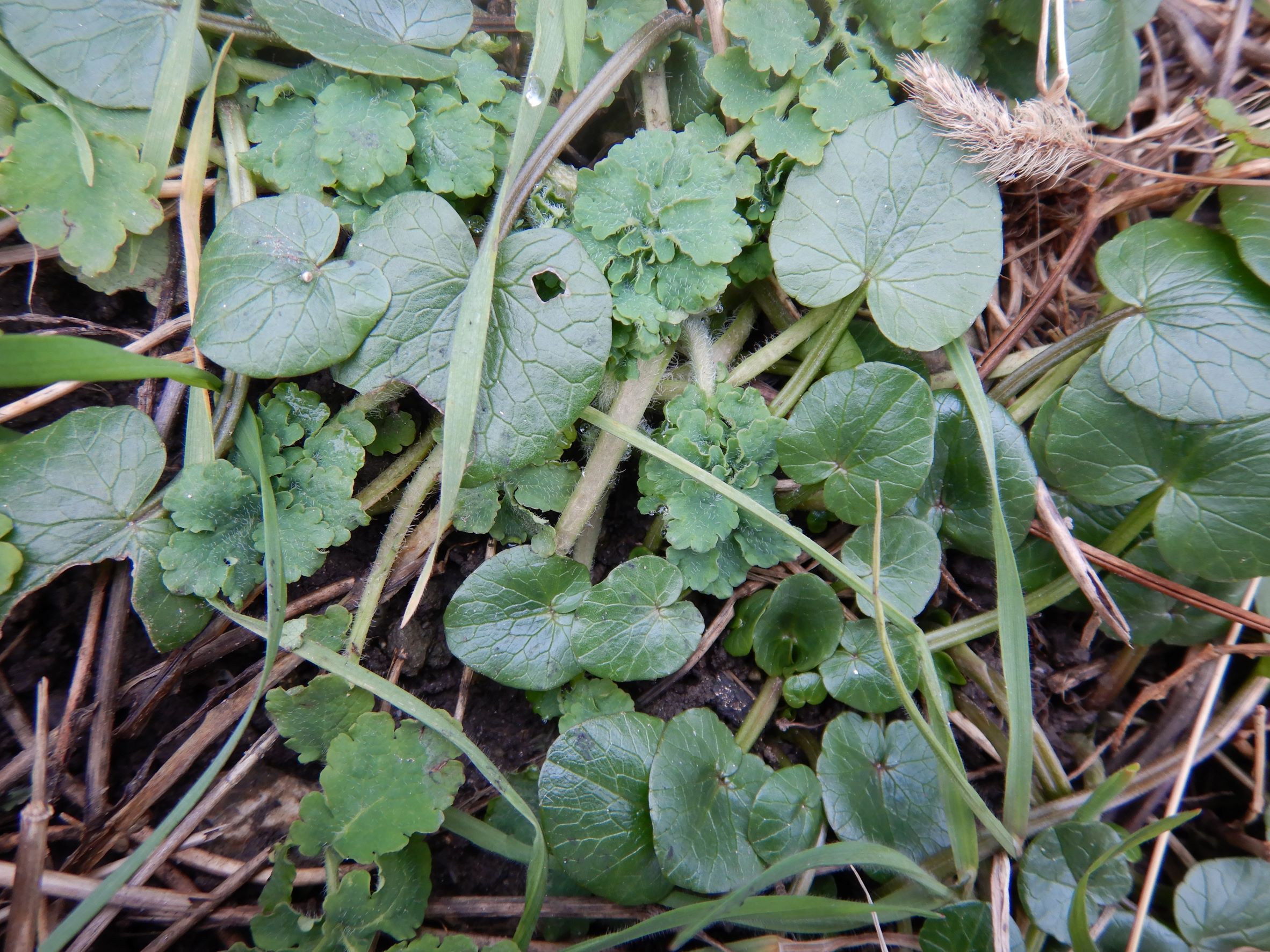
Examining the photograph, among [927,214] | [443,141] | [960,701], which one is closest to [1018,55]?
[927,214]

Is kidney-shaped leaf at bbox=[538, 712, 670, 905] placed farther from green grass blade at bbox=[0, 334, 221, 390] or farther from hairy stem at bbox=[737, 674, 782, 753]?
green grass blade at bbox=[0, 334, 221, 390]

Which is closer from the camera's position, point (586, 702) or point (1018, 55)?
point (586, 702)

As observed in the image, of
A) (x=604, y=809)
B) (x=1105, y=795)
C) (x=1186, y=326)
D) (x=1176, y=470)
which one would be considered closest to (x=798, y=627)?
(x=604, y=809)

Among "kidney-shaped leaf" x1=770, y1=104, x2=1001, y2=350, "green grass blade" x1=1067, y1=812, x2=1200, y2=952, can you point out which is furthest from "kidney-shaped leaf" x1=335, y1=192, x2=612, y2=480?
"green grass blade" x1=1067, y1=812, x2=1200, y2=952

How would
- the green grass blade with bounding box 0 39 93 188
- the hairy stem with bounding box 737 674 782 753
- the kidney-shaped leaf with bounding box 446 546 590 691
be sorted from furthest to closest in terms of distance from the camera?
the hairy stem with bounding box 737 674 782 753
the kidney-shaped leaf with bounding box 446 546 590 691
the green grass blade with bounding box 0 39 93 188

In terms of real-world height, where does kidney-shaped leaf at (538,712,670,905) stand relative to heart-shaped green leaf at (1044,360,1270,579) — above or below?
below

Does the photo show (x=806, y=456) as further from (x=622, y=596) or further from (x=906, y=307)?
(x=622, y=596)

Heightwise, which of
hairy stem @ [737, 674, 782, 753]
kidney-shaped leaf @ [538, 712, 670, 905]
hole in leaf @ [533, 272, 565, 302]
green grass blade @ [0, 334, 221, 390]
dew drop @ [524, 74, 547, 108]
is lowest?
kidney-shaped leaf @ [538, 712, 670, 905]
